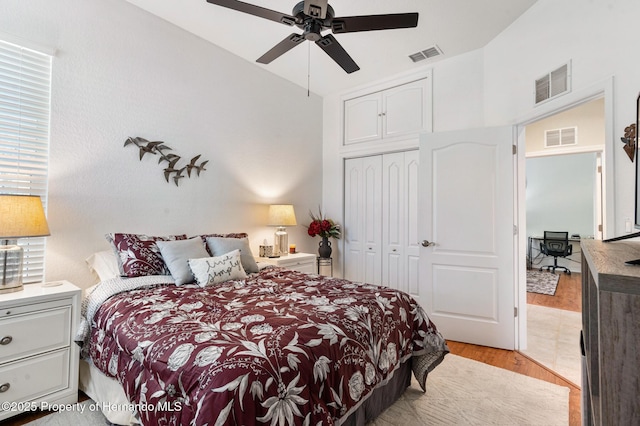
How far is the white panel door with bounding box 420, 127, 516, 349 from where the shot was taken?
297 centimetres

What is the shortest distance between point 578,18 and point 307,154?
3068mm

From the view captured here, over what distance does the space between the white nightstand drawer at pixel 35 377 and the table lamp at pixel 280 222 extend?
2080 mm

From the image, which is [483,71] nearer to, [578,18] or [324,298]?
[578,18]

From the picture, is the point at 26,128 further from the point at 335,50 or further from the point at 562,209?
the point at 562,209

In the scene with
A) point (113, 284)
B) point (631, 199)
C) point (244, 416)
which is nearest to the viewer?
point (244, 416)

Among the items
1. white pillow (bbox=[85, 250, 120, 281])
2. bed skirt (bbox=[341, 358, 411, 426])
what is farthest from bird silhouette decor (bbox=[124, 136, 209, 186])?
bed skirt (bbox=[341, 358, 411, 426])

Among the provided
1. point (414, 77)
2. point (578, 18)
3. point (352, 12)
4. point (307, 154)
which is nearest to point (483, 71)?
point (414, 77)

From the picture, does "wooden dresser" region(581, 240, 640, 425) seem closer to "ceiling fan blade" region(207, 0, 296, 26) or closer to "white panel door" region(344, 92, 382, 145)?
"ceiling fan blade" region(207, 0, 296, 26)

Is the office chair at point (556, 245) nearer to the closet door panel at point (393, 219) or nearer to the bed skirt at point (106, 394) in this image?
the closet door panel at point (393, 219)

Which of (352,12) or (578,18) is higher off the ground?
(352,12)

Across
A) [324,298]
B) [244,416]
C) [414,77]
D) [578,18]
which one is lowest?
[244,416]

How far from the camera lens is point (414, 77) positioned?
3.83 metres

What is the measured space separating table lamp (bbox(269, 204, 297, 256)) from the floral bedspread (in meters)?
1.49

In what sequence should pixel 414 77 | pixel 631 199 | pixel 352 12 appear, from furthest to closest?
pixel 414 77
pixel 352 12
pixel 631 199
